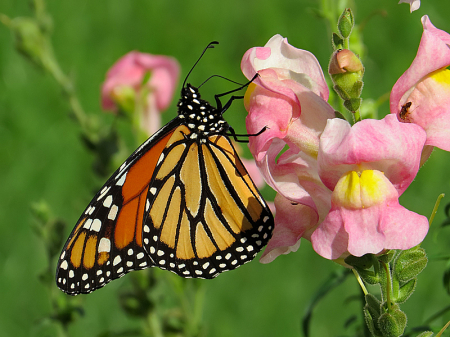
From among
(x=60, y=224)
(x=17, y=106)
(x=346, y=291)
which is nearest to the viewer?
(x=60, y=224)

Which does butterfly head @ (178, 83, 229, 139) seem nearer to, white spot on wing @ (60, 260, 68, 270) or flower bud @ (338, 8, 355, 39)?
white spot on wing @ (60, 260, 68, 270)

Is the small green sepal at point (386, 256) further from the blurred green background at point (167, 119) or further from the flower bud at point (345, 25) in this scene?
the blurred green background at point (167, 119)

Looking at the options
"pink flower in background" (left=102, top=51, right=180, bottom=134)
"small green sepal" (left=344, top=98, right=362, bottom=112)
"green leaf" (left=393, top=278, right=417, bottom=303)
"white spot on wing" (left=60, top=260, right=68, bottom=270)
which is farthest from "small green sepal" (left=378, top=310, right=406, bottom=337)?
"pink flower in background" (left=102, top=51, right=180, bottom=134)

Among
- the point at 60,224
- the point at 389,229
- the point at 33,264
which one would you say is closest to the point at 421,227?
the point at 389,229

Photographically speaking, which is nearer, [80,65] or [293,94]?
[293,94]

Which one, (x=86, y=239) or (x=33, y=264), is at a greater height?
(x=86, y=239)

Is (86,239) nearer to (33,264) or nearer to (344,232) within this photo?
(344,232)
